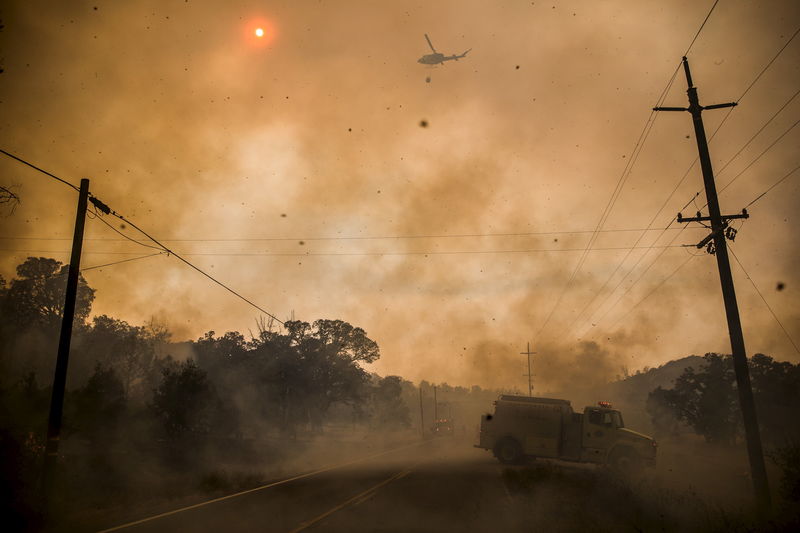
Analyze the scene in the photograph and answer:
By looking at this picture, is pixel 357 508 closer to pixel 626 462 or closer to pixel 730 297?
pixel 730 297

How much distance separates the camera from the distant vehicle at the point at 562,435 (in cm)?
2241

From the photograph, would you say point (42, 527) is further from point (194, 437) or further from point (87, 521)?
point (194, 437)

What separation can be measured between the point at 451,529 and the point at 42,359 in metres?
78.4

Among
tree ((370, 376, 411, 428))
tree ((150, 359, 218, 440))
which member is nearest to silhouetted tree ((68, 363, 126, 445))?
tree ((150, 359, 218, 440))

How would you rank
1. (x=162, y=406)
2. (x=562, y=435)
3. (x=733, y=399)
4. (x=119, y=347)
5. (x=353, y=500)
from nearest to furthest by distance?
(x=353, y=500), (x=562, y=435), (x=162, y=406), (x=733, y=399), (x=119, y=347)

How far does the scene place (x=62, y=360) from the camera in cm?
1464

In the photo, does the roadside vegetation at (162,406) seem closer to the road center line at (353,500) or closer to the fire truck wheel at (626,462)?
the road center line at (353,500)

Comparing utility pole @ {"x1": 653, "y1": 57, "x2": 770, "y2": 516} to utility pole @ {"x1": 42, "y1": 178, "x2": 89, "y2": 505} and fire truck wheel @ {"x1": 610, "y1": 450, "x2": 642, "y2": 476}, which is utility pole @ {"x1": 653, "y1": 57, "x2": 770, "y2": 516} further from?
utility pole @ {"x1": 42, "y1": 178, "x2": 89, "y2": 505}

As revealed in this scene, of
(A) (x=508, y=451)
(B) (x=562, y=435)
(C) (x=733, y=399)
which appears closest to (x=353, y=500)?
(A) (x=508, y=451)

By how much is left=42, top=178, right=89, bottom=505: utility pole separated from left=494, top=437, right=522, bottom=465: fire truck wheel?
19.3 meters

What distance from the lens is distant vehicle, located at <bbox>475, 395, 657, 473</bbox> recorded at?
22406mm

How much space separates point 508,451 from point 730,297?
48.1 ft

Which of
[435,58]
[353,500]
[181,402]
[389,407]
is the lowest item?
[389,407]

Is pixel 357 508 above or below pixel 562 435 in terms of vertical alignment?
below
